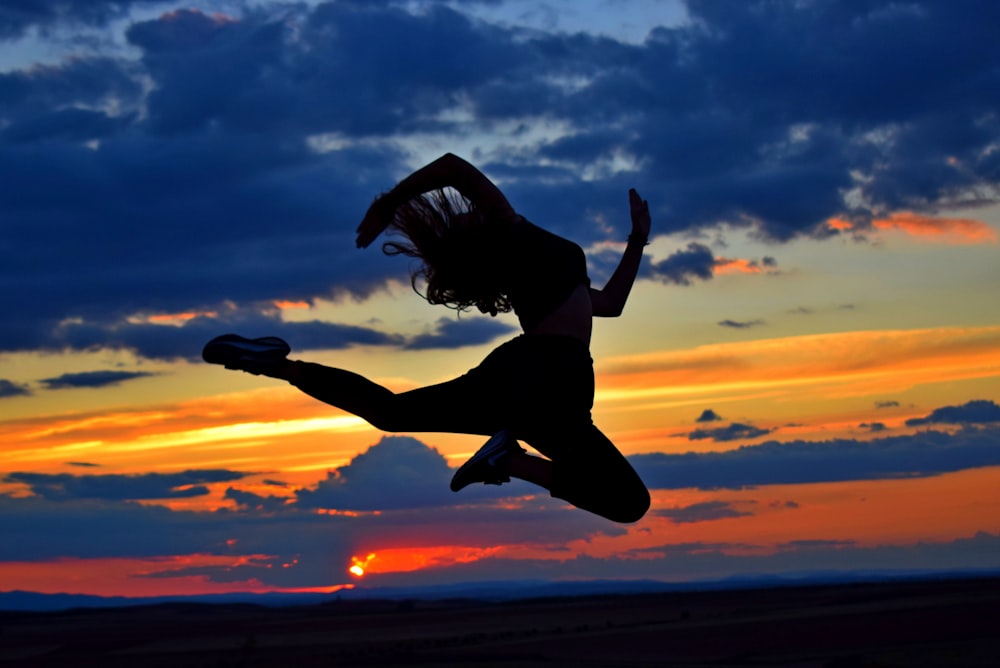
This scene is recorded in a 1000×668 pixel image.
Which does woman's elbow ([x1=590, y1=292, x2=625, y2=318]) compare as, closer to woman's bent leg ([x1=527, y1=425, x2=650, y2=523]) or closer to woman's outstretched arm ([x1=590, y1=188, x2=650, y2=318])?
woman's outstretched arm ([x1=590, y1=188, x2=650, y2=318])

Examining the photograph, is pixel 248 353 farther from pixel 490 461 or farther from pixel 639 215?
pixel 639 215

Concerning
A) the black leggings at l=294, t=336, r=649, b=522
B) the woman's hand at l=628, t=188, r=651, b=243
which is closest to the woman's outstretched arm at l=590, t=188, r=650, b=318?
the woman's hand at l=628, t=188, r=651, b=243

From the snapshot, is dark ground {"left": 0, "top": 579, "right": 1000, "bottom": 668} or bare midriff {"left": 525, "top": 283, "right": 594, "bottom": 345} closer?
bare midriff {"left": 525, "top": 283, "right": 594, "bottom": 345}

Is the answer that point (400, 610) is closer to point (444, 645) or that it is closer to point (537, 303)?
point (444, 645)

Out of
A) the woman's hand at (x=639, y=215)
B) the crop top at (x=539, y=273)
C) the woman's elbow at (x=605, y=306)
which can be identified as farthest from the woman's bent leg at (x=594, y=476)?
the woman's hand at (x=639, y=215)

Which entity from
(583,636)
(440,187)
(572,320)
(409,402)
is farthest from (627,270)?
(583,636)

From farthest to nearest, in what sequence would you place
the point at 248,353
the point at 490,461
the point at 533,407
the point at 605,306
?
1. the point at 605,306
2. the point at 248,353
3. the point at 490,461
4. the point at 533,407

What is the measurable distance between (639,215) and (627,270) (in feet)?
1.37

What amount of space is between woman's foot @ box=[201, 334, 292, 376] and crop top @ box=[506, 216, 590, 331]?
1268 mm

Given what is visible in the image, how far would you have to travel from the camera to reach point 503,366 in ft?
18.2

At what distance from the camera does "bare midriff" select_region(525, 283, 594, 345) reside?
5.60 meters

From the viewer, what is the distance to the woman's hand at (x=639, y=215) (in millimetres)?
6906

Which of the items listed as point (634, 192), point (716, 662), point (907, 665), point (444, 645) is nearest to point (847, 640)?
point (716, 662)

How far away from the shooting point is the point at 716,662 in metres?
59.4
